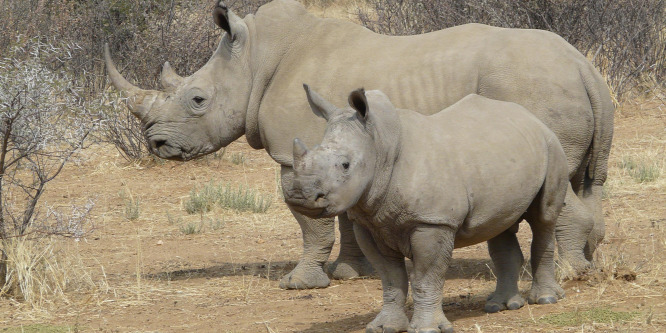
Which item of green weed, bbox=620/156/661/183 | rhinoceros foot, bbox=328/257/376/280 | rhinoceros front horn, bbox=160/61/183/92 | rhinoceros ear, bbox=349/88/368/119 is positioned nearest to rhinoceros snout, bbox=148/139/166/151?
rhinoceros front horn, bbox=160/61/183/92

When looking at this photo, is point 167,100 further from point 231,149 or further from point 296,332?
point 231,149

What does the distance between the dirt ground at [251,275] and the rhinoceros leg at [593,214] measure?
132 mm

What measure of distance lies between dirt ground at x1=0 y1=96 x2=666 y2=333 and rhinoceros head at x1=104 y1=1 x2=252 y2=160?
2.51 feet

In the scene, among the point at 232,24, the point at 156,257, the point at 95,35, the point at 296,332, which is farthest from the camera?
the point at 95,35

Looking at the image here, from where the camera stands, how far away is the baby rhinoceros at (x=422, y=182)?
4.94 meters

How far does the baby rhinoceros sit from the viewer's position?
494 cm

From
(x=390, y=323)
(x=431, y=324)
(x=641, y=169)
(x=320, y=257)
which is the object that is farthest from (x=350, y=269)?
(x=641, y=169)

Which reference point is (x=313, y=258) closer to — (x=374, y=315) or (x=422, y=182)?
(x=374, y=315)

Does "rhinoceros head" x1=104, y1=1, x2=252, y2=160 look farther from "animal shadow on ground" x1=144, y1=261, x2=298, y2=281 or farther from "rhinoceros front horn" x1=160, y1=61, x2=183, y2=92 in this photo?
"animal shadow on ground" x1=144, y1=261, x2=298, y2=281

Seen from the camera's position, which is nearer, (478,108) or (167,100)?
(478,108)

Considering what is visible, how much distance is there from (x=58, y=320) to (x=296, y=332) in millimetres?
1622

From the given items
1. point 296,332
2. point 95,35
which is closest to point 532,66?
point 296,332

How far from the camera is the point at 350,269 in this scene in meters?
7.54

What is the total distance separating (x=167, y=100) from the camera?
24.7 feet
